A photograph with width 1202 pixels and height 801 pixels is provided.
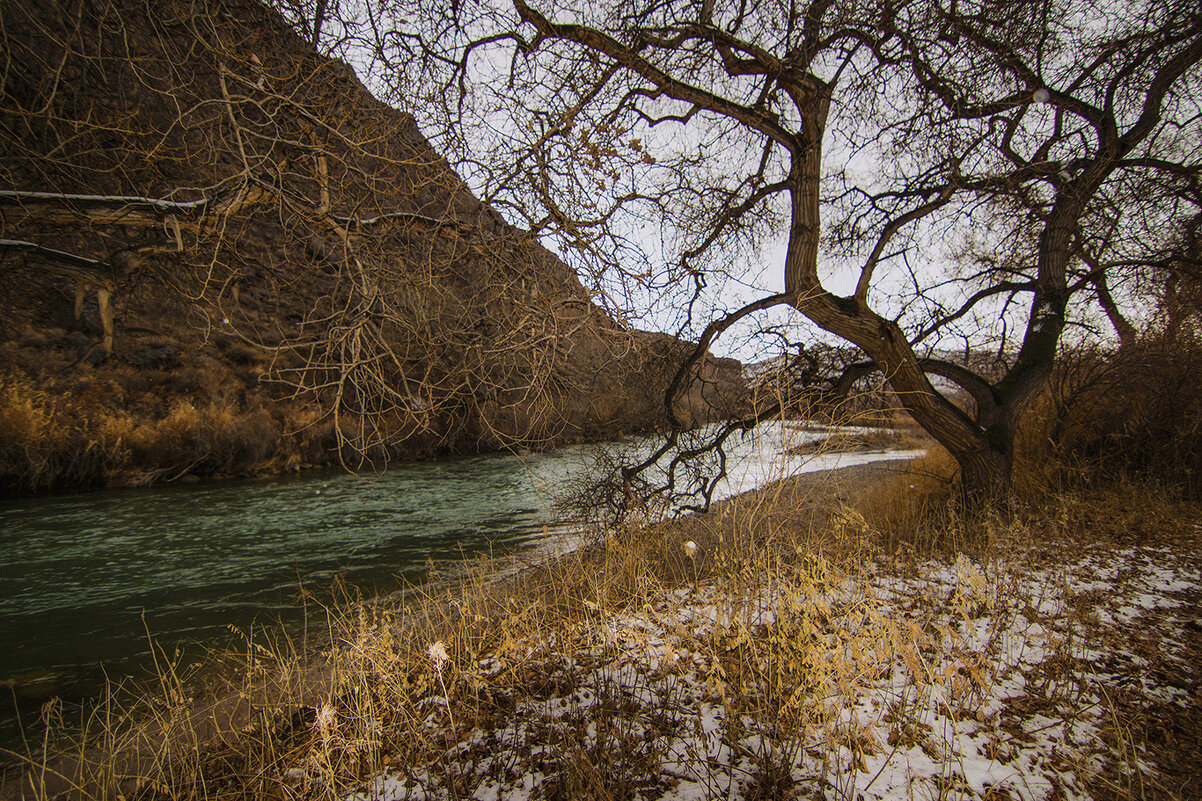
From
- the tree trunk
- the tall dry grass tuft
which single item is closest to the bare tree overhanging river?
the tall dry grass tuft

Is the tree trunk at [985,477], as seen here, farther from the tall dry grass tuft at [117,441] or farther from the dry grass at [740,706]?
the tall dry grass tuft at [117,441]

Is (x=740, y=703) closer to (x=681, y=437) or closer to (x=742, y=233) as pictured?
(x=681, y=437)

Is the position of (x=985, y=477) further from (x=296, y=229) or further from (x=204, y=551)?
(x=204, y=551)

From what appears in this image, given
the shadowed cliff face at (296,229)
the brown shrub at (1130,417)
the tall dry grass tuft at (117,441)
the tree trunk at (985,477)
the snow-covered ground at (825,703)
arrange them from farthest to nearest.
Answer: the tall dry grass tuft at (117,441) < the brown shrub at (1130,417) < the tree trunk at (985,477) < the shadowed cliff face at (296,229) < the snow-covered ground at (825,703)

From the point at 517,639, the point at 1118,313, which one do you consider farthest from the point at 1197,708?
the point at 1118,313

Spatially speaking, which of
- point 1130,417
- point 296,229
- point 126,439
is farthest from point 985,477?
point 126,439

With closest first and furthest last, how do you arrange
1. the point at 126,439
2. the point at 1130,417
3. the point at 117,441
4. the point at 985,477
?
the point at 985,477 → the point at 1130,417 → the point at 117,441 → the point at 126,439

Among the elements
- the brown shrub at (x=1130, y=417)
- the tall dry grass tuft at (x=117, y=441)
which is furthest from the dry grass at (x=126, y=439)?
the brown shrub at (x=1130, y=417)

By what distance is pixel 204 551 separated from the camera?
795 centimetres

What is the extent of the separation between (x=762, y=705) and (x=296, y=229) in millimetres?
4983

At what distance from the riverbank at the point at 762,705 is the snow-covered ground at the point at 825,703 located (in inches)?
0.5

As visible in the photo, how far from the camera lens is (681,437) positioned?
6.72 metres

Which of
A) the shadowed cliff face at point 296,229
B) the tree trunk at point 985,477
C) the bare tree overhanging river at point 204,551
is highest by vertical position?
the shadowed cliff face at point 296,229

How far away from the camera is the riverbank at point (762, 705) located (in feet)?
6.23
